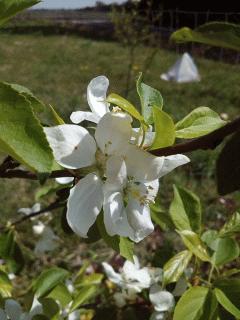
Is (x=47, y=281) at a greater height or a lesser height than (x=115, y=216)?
Answer: lesser

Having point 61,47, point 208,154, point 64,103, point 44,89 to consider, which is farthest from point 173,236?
point 61,47

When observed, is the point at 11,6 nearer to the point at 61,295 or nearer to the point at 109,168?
the point at 109,168

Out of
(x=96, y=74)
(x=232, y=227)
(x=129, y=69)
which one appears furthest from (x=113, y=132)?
(x=96, y=74)

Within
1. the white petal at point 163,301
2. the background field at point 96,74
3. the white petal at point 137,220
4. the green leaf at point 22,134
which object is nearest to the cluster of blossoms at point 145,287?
the white petal at point 163,301

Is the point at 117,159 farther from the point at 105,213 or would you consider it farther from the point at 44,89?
the point at 44,89

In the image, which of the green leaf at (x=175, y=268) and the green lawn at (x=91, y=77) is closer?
the green leaf at (x=175, y=268)

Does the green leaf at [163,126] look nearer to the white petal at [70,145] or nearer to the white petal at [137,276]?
the white petal at [70,145]
